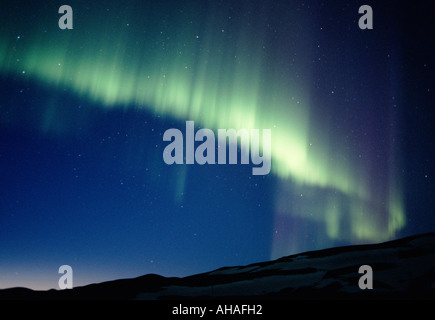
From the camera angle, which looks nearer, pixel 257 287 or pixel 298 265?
pixel 257 287

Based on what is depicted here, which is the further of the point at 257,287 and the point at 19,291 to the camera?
the point at 257,287

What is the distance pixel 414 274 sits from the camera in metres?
6.32

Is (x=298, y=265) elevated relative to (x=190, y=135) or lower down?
lower down

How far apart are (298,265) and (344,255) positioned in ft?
3.04

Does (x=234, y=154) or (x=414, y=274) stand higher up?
(x=234, y=154)

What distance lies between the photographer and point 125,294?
19.9 ft
